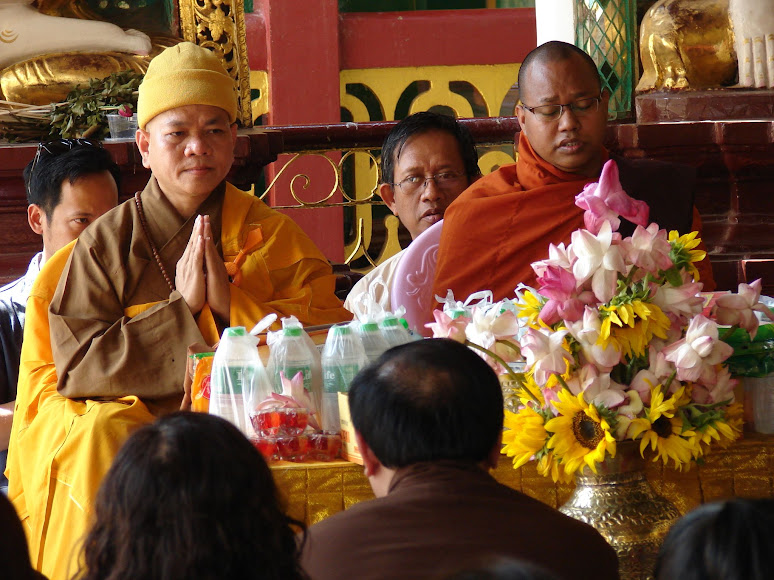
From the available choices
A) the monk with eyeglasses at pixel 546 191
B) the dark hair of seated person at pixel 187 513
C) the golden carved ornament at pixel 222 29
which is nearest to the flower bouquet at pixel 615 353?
the dark hair of seated person at pixel 187 513

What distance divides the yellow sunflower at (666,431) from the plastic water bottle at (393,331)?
576 millimetres

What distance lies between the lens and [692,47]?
14.2ft

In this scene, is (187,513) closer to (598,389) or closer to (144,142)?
(598,389)

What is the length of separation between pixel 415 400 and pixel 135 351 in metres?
1.40

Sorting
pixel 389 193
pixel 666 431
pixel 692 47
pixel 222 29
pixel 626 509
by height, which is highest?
pixel 222 29

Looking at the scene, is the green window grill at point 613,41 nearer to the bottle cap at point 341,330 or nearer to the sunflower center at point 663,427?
the bottle cap at point 341,330

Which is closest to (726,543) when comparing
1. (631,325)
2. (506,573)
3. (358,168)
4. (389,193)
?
(506,573)

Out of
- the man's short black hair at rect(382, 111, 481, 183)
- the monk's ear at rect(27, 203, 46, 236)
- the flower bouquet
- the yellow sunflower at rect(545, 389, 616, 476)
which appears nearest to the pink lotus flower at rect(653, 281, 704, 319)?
the flower bouquet

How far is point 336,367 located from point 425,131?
1.32 m

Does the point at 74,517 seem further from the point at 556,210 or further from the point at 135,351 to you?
the point at 556,210

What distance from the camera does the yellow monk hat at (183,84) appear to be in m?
3.20

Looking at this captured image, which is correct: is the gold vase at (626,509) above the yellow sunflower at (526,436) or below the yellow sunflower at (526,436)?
below

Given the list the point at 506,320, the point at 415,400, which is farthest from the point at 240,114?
the point at 415,400

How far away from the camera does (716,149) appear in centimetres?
402
